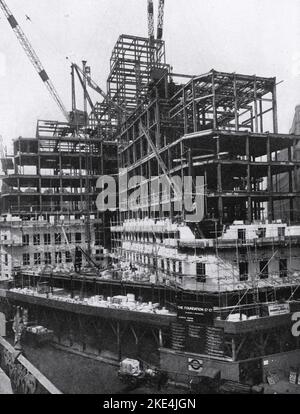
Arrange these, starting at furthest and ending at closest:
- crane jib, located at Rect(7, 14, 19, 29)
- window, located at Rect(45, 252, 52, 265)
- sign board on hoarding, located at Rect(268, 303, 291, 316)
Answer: crane jib, located at Rect(7, 14, 19, 29) → window, located at Rect(45, 252, 52, 265) → sign board on hoarding, located at Rect(268, 303, 291, 316)

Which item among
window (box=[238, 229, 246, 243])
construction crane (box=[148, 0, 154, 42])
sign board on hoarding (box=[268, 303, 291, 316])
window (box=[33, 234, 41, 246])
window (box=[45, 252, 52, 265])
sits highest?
construction crane (box=[148, 0, 154, 42])

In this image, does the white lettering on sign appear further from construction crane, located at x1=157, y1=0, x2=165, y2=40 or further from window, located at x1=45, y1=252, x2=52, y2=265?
construction crane, located at x1=157, y1=0, x2=165, y2=40

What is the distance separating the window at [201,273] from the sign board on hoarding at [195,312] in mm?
4816

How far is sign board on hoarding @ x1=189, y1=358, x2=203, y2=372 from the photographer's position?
3559 centimetres

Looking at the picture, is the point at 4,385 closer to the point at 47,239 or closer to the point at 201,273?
the point at 201,273

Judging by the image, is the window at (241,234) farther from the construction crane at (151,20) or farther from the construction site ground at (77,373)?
the construction crane at (151,20)

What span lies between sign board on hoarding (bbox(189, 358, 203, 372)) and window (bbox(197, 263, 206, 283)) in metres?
8.44

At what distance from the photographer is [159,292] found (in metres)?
44.7

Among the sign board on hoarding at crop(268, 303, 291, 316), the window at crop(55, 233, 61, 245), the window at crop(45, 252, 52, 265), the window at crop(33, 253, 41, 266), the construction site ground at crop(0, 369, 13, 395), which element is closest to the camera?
the construction site ground at crop(0, 369, 13, 395)

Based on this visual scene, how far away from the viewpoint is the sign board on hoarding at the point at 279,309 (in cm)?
3753

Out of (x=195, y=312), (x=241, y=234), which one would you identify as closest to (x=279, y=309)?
(x=195, y=312)

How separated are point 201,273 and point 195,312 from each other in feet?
19.8

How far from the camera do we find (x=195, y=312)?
36625mm

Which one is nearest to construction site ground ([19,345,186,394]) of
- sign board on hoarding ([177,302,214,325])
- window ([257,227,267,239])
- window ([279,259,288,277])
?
sign board on hoarding ([177,302,214,325])
